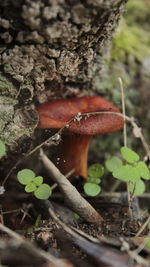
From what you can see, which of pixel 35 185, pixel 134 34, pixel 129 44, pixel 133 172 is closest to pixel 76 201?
pixel 35 185

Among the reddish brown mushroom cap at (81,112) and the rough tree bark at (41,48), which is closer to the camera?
the rough tree bark at (41,48)

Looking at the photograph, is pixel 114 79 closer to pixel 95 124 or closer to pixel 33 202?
pixel 95 124

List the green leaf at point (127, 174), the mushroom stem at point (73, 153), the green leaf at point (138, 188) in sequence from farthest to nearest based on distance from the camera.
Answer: the mushroom stem at point (73, 153) < the green leaf at point (138, 188) < the green leaf at point (127, 174)

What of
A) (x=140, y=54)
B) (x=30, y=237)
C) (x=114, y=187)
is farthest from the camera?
(x=140, y=54)

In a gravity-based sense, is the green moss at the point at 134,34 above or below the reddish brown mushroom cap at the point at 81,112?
above

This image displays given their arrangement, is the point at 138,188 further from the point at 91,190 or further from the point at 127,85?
the point at 127,85

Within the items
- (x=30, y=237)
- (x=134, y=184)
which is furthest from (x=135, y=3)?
(x=30, y=237)

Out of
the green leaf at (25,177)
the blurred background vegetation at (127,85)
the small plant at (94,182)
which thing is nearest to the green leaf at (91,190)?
the small plant at (94,182)

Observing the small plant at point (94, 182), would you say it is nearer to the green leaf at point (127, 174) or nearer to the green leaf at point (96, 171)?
the green leaf at point (96, 171)
